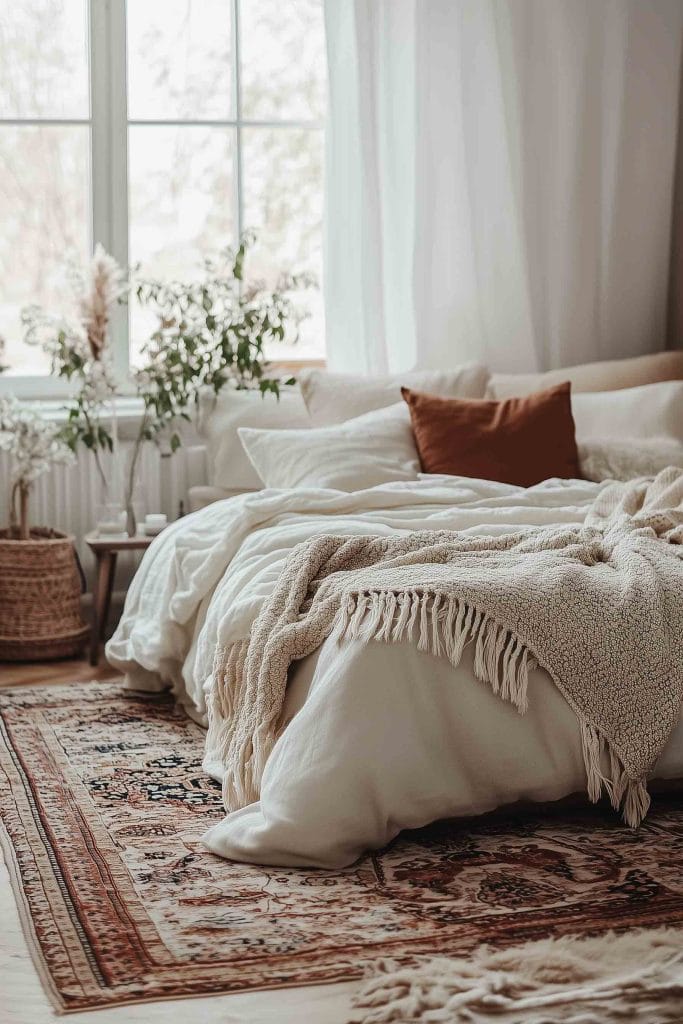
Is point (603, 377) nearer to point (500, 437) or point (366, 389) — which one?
point (500, 437)

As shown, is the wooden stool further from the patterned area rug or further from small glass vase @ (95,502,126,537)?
the patterned area rug

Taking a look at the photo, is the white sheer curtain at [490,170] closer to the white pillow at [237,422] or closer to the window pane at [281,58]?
the window pane at [281,58]

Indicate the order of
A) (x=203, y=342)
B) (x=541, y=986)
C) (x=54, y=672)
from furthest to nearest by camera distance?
(x=203, y=342) < (x=54, y=672) < (x=541, y=986)

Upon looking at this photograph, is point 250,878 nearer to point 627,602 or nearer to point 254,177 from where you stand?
point 627,602

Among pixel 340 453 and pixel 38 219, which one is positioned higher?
pixel 38 219

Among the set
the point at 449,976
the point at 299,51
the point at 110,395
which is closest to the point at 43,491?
the point at 110,395

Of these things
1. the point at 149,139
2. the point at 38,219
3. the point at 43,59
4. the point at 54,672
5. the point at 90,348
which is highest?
the point at 43,59

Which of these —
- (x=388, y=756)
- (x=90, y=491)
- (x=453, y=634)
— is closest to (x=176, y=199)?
(x=90, y=491)

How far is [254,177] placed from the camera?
190 inches

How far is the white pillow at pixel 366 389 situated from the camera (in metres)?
4.20

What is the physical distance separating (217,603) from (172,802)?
501mm

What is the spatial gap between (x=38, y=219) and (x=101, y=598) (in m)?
1.43

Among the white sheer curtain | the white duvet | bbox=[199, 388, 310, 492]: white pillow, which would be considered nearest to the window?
the white sheer curtain

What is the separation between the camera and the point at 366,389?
4242mm
